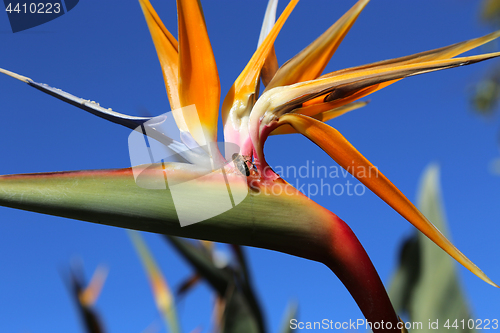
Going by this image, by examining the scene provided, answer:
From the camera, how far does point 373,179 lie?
40cm

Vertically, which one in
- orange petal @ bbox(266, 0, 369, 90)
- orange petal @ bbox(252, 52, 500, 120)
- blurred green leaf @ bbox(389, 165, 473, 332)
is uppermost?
orange petal @ bbox(266, 0, 369, 90)

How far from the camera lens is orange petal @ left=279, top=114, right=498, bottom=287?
38cm

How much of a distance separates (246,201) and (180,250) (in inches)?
17.7

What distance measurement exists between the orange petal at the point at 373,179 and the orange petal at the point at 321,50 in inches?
5.2

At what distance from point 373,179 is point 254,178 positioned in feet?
0.43

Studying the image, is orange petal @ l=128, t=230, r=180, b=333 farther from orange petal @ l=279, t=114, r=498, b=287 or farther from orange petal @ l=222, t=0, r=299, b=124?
orange petal @ l=279, t=114, r=498, b=287

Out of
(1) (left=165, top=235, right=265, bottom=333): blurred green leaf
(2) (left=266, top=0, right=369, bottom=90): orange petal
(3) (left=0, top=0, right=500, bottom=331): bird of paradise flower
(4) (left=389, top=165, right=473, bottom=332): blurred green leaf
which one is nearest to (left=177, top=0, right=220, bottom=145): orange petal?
A: (3) (left=0, top=0, right=500, bottom=331): bird of paradise flower

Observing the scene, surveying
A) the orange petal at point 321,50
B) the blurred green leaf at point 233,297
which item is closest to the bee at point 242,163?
the orange petal at point 321,50

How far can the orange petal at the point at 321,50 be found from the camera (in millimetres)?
543

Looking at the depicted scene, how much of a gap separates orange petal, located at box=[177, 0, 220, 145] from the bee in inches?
2.4

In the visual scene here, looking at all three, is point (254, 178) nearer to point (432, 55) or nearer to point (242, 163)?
point (242, 163)

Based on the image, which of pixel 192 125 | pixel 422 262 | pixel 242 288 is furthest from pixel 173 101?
pixel 422 262

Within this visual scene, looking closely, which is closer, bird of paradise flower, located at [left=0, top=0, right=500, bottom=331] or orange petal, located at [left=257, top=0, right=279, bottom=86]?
bird of paradise flower, located at [left=0, top=0, right=500, bottom=331]

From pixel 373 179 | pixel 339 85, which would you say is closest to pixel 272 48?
pixel 339 85
